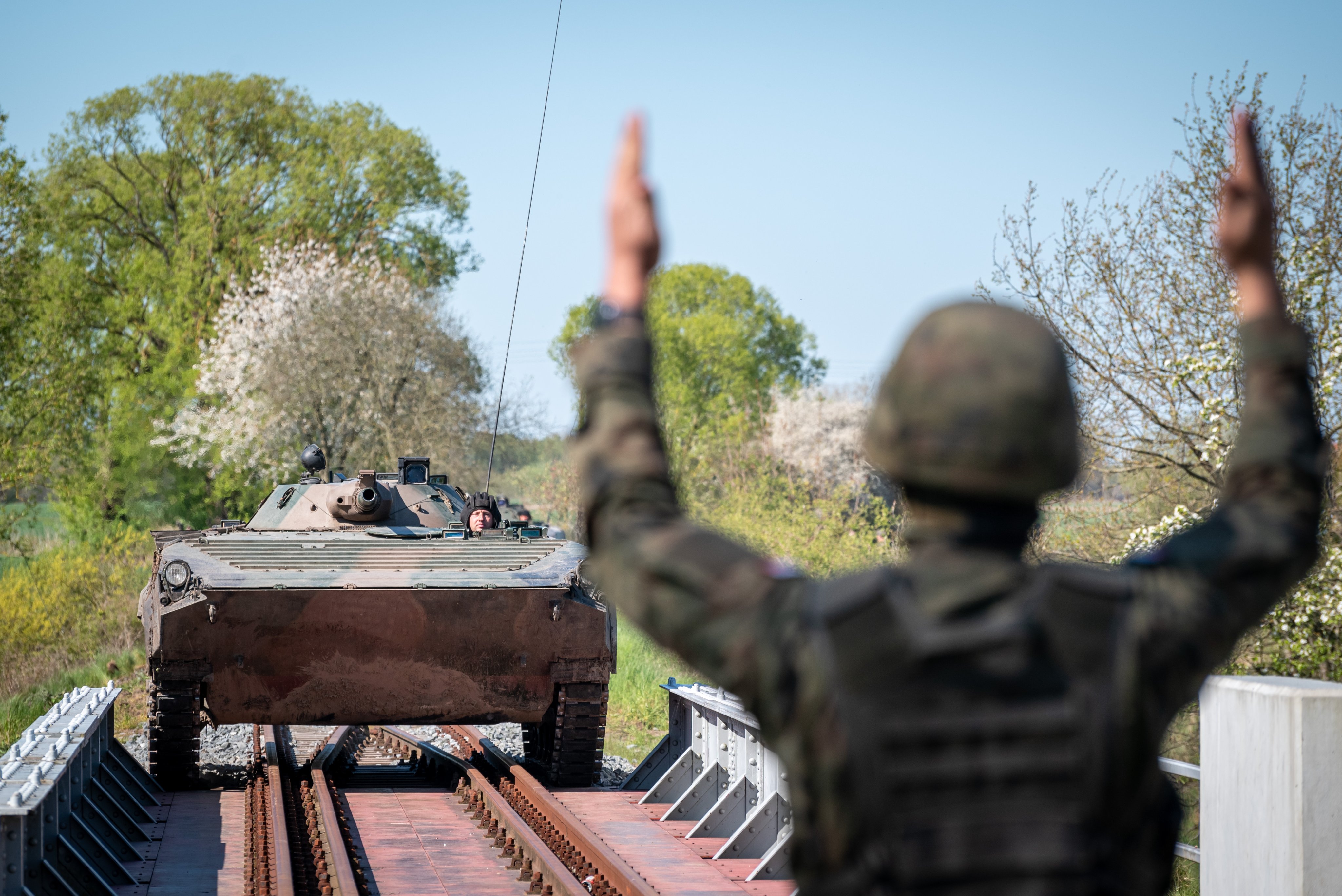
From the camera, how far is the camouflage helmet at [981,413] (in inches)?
63.1

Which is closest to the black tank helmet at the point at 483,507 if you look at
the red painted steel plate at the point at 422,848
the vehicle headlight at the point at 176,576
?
the red painted steel plate at the point at 422,848

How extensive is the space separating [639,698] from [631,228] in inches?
611

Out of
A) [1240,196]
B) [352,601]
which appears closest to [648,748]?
[352,601]

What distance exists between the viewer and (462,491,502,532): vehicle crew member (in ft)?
40.4

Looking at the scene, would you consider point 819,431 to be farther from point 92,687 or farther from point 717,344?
point 92,687

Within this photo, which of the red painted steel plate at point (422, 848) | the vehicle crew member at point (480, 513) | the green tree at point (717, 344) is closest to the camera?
the red painted steel plate at point (422, 848)

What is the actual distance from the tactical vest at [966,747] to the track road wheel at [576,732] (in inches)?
358

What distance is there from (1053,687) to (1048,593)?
0.10 meters

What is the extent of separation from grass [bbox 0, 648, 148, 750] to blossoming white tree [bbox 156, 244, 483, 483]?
38.3 ft

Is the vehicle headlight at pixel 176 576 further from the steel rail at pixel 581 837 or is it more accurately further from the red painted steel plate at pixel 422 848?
the steel rail at pixel 581 837

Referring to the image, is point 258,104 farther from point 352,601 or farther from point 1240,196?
point 1240,196

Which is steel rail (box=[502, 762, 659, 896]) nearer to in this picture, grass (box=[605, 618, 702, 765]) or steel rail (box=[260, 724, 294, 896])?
steel rail (box=[260, 724, 294, 896])

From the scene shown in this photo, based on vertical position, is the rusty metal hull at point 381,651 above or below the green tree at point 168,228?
below

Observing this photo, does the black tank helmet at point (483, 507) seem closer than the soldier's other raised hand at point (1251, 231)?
No
